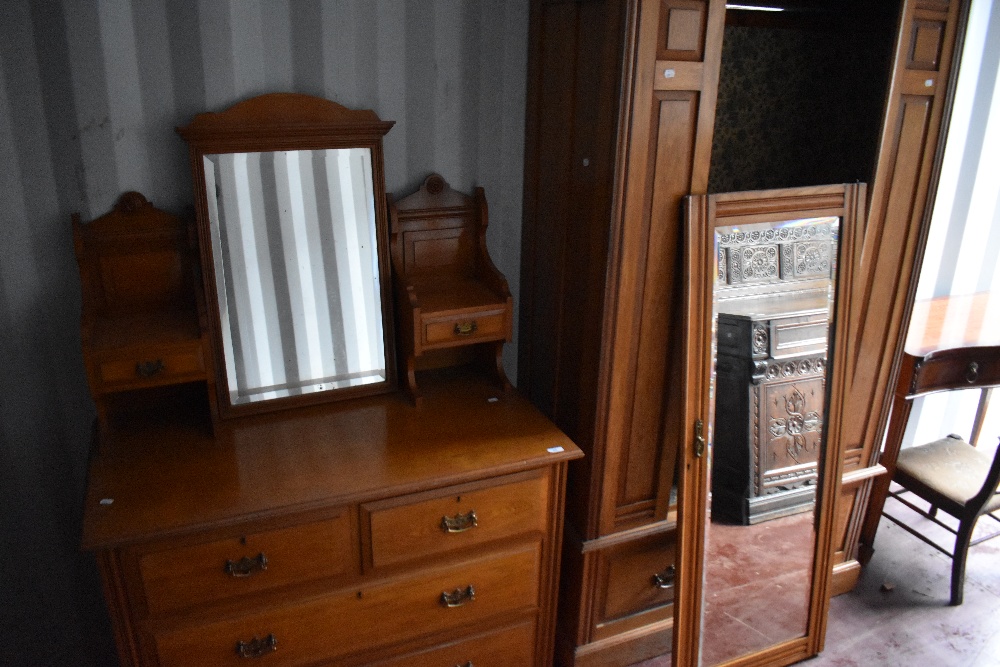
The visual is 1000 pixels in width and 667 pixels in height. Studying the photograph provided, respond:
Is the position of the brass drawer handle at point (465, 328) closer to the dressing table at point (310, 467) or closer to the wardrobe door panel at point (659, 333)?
the dressing table at point (310, 467)

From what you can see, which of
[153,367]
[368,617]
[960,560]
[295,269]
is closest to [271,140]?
[295,269]

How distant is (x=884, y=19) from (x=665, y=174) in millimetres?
903

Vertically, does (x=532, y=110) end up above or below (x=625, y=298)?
above

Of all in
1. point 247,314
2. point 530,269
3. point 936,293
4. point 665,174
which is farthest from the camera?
point 936,293

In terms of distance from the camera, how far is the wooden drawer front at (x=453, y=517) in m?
1.89

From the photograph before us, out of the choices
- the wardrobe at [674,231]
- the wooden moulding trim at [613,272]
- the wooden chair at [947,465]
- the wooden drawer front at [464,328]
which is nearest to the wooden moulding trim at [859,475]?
the wardrobe at [674,231]

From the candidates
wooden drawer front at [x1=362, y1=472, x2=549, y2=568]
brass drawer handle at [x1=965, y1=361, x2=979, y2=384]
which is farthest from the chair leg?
wooden drawer front at [x1=362, y1=472, x2=549, y2=568]

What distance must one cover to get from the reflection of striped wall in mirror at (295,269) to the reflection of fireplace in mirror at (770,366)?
38.1 inches

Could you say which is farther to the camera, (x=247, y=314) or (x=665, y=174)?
(x=247, y=314)

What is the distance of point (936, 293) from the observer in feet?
10.4

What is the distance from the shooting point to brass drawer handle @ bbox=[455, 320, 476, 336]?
214 centimetres

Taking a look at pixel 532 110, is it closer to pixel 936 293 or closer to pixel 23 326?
pixel 23 326

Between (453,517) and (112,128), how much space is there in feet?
4.16

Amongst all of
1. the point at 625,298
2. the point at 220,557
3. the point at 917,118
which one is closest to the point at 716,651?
the point at 625,298
